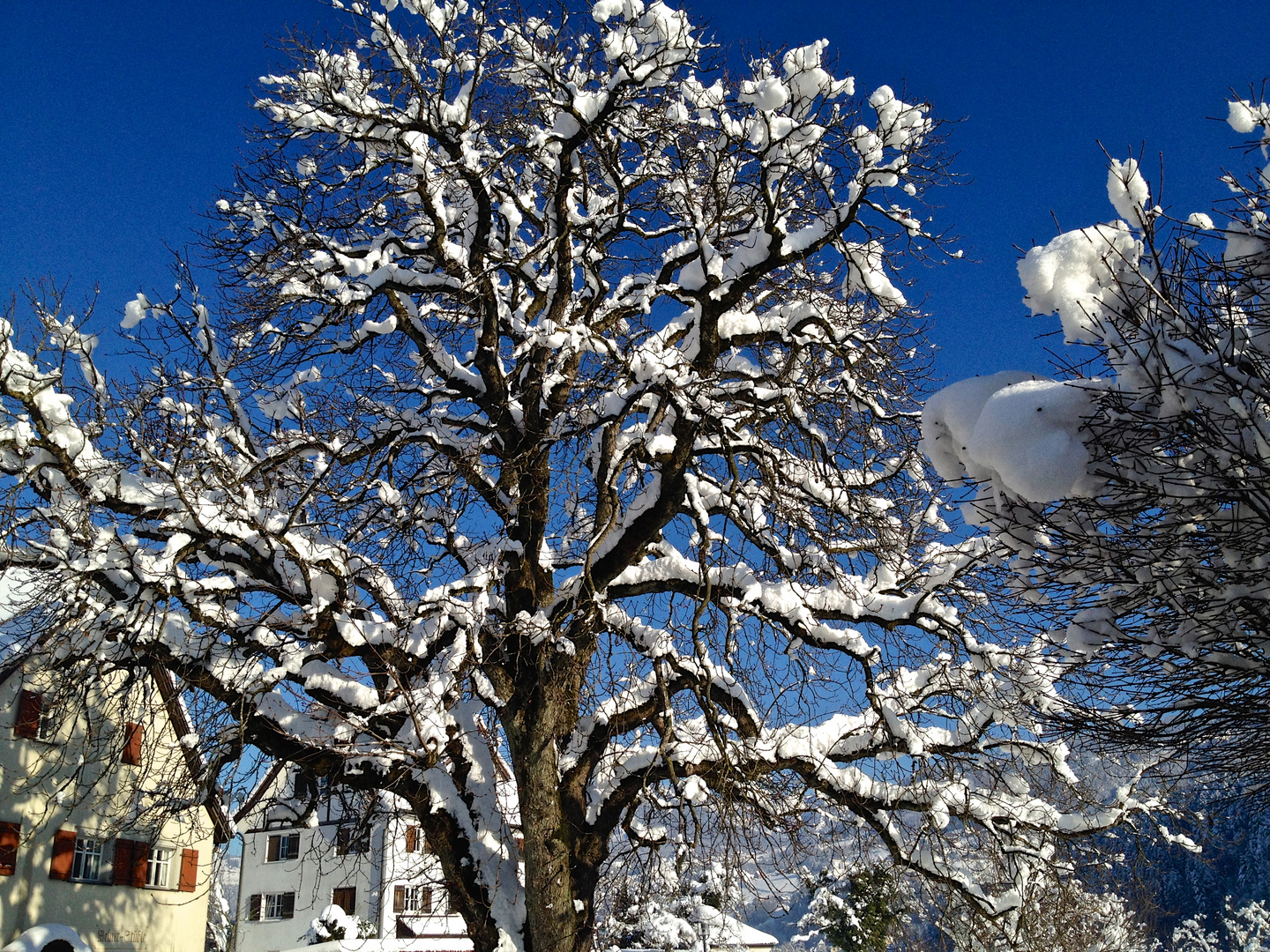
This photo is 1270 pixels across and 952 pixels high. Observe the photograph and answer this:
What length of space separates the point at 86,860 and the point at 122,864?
821 millimetres

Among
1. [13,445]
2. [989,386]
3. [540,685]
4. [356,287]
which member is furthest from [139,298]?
[989,386]

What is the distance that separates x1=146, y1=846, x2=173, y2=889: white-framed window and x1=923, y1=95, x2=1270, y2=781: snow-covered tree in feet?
64.8

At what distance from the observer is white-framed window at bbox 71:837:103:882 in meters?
16.8

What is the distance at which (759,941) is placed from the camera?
123 feet

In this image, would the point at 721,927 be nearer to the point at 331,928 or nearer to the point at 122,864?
the point at 331,928

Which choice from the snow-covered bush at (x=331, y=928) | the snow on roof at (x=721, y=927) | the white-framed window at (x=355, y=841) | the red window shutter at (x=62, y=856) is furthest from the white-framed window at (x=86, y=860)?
the white-framed window at (x=355, y=841)

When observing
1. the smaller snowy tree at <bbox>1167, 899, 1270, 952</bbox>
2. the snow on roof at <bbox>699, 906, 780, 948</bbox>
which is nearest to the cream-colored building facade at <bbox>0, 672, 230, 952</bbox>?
the snow on roof at <bbox>699, 906, 780, 948</bbox>

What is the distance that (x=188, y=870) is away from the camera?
1909cm

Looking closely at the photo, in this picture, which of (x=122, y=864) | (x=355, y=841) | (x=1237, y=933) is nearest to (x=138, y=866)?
(x=122, y=864)

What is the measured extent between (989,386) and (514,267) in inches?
188

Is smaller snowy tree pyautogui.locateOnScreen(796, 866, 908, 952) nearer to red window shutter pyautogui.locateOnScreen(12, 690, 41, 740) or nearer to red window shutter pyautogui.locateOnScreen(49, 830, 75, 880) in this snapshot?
Answer: red window shutter pyautogui.locateOnScreen(49, 830, 75, 880)

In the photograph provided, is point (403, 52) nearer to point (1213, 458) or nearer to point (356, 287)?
point (356, 287)

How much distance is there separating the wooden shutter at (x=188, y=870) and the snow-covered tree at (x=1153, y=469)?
66.1ft

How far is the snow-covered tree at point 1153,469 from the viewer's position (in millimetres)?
3678
